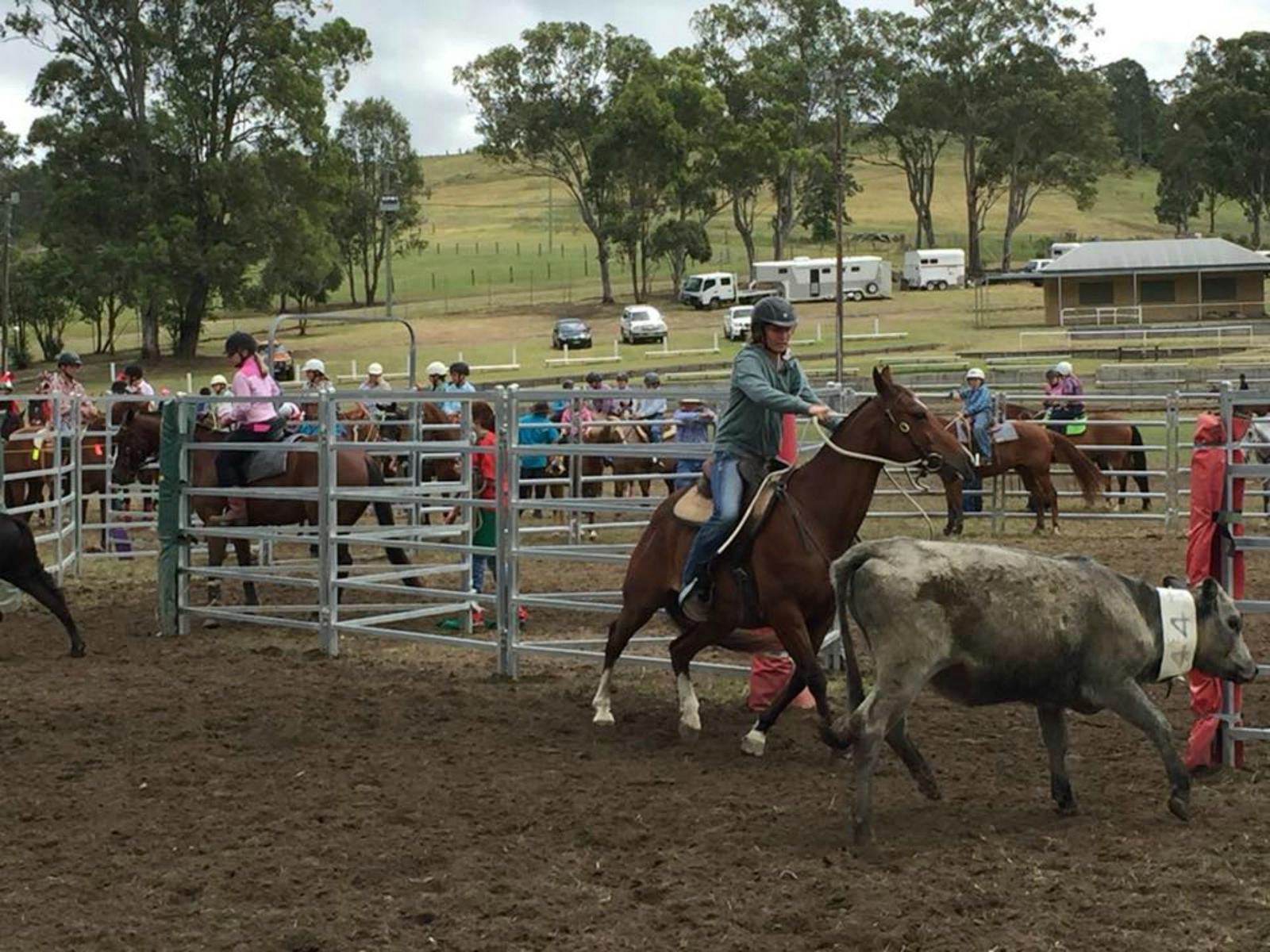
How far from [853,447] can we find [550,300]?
68422 millimetres

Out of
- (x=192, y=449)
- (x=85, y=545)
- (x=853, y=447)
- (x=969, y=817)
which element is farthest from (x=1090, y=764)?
(x=85, y=545)

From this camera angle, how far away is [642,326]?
55.8 metres

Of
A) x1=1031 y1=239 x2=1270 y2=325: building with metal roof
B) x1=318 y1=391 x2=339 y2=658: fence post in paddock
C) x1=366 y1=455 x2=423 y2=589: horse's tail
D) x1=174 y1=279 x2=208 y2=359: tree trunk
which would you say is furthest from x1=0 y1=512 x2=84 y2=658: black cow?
x1=1031 y1=239 x2=1270 y2=325: building with metal roof

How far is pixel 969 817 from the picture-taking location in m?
6.64

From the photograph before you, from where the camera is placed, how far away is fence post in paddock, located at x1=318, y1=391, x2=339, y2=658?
11.3m

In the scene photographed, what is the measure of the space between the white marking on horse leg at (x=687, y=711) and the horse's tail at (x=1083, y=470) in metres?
11.8

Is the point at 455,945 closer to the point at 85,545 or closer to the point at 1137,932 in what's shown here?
the point at 1137,932

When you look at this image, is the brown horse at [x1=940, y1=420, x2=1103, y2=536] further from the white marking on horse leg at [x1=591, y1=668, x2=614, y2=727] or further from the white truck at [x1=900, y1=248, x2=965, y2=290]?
the white truck at [x1=900, y1=248, x2=965, y2=290]

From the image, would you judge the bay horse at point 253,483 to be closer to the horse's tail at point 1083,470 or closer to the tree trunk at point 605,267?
the horse's tail at point 1083,470

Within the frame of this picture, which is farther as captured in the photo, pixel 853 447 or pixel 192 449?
pixel 192 449

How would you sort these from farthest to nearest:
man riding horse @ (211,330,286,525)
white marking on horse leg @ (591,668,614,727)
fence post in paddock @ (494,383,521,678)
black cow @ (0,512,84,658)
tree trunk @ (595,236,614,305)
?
tree trunk @ (595,236,614,305)
man riding horse @ (211,330,286,525)
black cow @ (0,512,84,658)
fence post in paddock @ (494,383,521,678)
white marking on horse leg @ (591,668,614,727)

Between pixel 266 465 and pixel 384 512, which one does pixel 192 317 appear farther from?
pixel 266 465

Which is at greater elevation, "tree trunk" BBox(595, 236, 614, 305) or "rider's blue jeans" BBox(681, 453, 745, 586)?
"tree trunk" BBox(595, 236, 614, 305)

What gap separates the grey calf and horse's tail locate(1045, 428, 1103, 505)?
1290 centimetres
